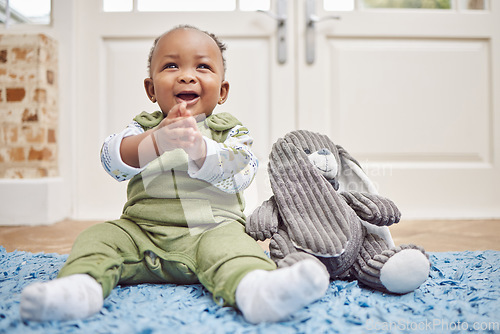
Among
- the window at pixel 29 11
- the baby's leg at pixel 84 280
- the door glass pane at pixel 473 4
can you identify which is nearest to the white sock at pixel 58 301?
the baby's leg at pixel 84 280

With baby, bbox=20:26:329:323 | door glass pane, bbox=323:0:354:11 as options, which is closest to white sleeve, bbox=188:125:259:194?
baby, bbox=20:26:329:323

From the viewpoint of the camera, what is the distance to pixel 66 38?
1650 millimetres

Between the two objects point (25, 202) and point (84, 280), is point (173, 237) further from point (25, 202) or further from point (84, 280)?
point (25, 202)

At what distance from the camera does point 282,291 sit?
45cm

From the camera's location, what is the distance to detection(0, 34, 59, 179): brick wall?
60.4 inches

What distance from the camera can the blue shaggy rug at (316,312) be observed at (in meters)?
0.46

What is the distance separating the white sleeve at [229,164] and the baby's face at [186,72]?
0.09m

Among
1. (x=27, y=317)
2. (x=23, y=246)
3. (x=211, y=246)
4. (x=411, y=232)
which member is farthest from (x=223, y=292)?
(x=411, y=232)

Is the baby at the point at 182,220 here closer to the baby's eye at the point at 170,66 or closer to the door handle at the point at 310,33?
the baby's eye at the point at 170,66

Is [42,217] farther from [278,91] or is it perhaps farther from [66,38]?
[278,91]

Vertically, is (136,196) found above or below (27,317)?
above

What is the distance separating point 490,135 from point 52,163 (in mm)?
1840

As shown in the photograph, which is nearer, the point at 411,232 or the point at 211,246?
the point at 211,246

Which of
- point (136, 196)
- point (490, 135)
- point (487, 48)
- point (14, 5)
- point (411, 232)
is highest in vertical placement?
point (14, 5)
